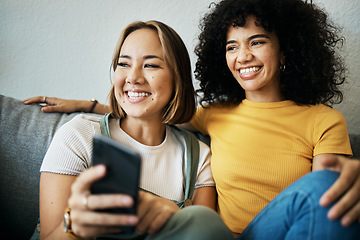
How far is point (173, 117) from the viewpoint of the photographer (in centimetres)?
121

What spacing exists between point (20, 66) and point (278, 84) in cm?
135

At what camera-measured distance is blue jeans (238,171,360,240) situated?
2.30ft

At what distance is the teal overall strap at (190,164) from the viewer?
1122 millimetres

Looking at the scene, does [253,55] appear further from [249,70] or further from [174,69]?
[174,69]

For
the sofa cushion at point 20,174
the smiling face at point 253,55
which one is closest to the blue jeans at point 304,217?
the smiling face at point 253,55

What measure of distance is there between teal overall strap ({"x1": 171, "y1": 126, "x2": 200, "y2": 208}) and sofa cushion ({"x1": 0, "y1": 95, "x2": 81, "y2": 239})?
0.54 m

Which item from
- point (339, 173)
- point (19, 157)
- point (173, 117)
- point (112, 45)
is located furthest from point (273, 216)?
point (112, 45)

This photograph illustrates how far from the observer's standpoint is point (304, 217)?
2.40ft

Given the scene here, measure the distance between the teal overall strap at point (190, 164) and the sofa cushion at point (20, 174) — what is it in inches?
21.3

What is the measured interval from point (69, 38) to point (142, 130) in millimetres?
836

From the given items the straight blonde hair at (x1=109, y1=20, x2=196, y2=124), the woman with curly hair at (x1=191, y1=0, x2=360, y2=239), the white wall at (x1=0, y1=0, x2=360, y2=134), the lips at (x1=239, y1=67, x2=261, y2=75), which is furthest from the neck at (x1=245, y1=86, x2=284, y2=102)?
the white wall at (x1=0, y1=0, x2=360, y2=134)

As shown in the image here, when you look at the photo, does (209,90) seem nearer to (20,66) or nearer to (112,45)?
(112,45)

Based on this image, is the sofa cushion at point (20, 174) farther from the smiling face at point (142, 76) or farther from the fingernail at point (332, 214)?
the fingernail at point (332, 214)

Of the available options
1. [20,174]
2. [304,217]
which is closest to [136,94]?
[20,174]
